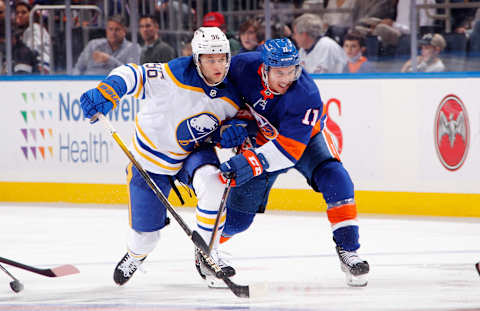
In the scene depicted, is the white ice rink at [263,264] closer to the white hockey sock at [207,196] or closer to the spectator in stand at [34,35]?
the white hockey sock at [207,196]

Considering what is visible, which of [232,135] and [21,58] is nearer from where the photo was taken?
[232,135]

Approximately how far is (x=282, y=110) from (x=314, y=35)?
2846mm

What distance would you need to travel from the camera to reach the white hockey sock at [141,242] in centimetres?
411

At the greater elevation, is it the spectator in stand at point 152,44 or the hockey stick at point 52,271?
the spectator in stand at point 152,44

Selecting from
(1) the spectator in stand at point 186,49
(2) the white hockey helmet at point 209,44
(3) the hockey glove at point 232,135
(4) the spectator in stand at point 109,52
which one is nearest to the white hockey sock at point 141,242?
(3) the hockey glove at point 232,135

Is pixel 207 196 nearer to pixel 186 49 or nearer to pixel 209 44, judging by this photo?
pixel 209 44

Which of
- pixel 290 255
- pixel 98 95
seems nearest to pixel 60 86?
pixel 290 255

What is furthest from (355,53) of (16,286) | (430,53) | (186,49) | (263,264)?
(16,286)

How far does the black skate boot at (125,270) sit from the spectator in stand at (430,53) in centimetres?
297

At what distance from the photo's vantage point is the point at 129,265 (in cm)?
413

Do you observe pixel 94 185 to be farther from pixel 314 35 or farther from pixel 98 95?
pixel 98 95

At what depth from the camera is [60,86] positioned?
7.38 metres

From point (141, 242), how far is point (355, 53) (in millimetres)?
2949

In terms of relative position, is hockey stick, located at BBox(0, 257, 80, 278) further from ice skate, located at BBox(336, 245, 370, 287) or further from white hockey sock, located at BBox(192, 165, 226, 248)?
ice skate, located at BBox(336, 245, 370, 287)
